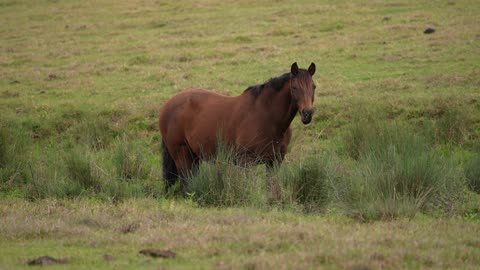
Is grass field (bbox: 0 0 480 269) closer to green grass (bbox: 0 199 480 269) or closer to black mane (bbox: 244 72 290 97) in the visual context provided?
green grass (bbox: 0 199 480 269)

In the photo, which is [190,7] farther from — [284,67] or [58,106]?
[58,106]

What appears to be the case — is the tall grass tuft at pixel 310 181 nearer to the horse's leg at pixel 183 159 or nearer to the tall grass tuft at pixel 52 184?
the horse's leg at pixel 183 159

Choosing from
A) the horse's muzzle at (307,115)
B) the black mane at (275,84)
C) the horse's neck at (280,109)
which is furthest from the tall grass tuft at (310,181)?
the black mane at (275,84)

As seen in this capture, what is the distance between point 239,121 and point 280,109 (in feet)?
2.11

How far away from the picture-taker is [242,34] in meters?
24.6

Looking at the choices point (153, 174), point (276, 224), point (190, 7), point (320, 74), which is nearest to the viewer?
point (276, 224)

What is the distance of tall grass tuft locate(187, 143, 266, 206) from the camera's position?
8625 millimetres

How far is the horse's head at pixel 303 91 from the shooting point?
9359mm

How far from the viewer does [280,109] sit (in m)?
9.93

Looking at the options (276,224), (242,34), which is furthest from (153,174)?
(242,34)

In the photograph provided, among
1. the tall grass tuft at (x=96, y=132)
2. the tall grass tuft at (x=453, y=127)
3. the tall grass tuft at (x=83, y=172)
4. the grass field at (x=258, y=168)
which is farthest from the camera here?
the tall grass tuft at (x=96, y=132)

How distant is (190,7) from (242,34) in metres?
Result: 7.83

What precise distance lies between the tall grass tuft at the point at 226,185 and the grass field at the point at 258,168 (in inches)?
0.9

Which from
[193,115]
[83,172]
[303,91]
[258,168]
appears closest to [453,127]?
[258,168]
